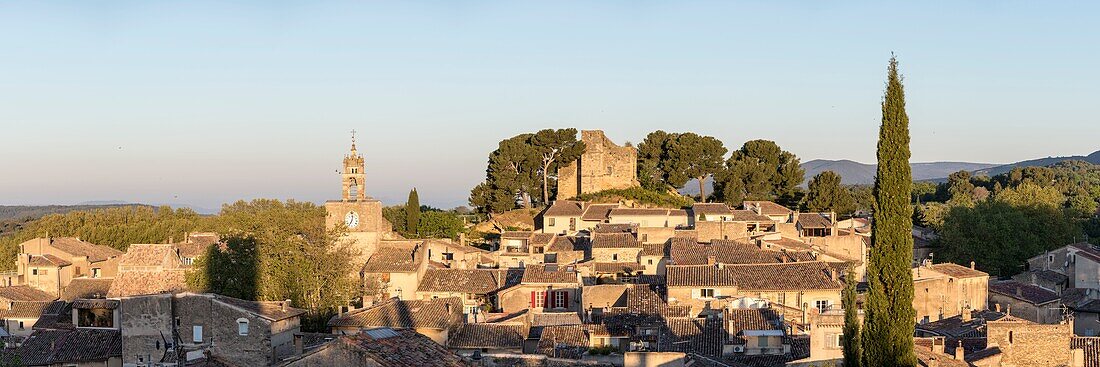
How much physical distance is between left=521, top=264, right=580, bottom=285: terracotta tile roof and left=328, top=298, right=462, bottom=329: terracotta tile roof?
18.3 ft

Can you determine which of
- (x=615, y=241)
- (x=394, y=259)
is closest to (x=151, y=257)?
(x=394, y=259)

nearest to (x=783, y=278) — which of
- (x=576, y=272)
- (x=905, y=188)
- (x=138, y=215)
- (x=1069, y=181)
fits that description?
→ (x=576, y=272)

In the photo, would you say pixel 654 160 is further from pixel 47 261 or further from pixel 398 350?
pixel 398 350

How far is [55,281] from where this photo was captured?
203 feet

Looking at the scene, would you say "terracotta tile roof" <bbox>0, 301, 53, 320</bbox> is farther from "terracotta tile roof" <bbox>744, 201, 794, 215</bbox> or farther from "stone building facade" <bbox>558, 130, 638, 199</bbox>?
"terracotta tile roof" <bbox>744, 201, 794, 215</bbox>

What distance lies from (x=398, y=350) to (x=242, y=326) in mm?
12742

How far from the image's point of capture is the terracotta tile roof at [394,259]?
4675 cm

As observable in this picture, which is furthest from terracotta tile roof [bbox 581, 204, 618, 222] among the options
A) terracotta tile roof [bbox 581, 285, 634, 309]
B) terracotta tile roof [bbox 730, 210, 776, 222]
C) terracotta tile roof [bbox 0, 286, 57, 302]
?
terracotta tile roof [bbox 0, 286, 57, 302]

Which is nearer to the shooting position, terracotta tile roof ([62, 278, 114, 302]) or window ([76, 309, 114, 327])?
window ([76, 309, 114, 327])

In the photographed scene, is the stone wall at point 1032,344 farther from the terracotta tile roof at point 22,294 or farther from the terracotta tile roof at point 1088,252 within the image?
the terracotta tile roof at point 22,294

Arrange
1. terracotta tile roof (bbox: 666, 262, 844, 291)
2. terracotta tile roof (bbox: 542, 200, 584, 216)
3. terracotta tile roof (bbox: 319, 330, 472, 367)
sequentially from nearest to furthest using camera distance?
terracotta tile roof (bbox: 319, 330, 472, 367) → terracotta tile roof (bbox: 666, 262, 844, 291) → terracotta tile roof (bbox: 542, 200, 584, 216)

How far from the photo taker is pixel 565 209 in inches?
2682

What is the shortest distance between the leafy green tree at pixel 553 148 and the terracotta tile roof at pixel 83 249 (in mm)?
26314

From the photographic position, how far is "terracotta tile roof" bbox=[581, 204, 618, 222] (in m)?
66.0
